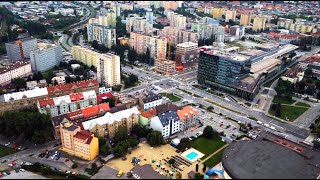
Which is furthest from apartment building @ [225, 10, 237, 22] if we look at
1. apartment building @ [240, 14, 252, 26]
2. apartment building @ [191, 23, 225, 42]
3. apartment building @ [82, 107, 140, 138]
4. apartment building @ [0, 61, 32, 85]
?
apartment building @ [82, 107, 140, 138]

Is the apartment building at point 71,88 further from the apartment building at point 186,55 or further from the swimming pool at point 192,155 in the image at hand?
the apartment building at point 186,55

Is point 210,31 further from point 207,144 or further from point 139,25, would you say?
point 207,144

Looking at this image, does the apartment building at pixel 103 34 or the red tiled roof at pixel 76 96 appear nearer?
the red tiled roof at pixel 76 96

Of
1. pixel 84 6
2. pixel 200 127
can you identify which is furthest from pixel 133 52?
pixel 84 6

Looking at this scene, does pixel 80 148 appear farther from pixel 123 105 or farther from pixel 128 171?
pixel 123 105

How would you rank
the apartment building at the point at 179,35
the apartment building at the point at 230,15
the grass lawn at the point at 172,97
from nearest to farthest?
1. the grass lawn at the point at 172,97
2. the apartment building at the point at 179,35
3. the apartment building at the point at 230,15

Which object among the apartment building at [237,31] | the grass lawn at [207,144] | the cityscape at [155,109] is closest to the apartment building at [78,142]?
the cityscape at [155,109]

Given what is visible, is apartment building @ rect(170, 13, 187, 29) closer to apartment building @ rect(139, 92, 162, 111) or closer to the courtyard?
apartment building @ rect(139, 92, 162, 111)

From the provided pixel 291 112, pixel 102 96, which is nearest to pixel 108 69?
pixel 102 96
